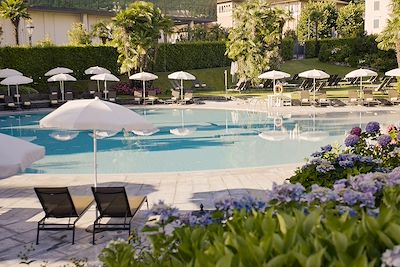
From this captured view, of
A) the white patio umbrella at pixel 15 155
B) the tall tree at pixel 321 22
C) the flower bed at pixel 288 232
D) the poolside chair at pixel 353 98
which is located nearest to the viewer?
the flower bed at pixel 288 232

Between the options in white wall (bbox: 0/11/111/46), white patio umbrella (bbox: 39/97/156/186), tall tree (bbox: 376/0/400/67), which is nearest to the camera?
white patio umbrella (bbox: 39/97/156/186)

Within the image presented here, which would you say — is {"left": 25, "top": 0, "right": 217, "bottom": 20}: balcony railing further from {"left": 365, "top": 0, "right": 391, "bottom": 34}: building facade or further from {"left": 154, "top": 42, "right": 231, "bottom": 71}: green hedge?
{"left": 365, "top": 0, "right": 391, "bottom": 34}: building facade

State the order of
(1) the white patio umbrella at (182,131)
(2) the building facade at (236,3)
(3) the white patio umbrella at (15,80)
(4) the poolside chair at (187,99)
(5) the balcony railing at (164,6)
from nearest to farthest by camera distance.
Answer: (1) the white patio umbrella at (182,131) → (3) the white patio umbrella at (15,80) → (4) the poolside chair at (187,99) → (5) the balcony railing at (164,6) → (2) the building facade at (236,3)

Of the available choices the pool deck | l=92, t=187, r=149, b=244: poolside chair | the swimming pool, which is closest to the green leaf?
the pool deck

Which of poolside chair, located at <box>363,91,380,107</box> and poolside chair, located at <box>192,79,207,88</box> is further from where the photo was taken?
poolside chair, located at <box>192,79,207,88</box>

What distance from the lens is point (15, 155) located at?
5.95m

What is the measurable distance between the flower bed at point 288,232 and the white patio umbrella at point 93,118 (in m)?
4.63

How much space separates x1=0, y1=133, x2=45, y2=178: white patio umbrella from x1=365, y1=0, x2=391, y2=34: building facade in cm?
5436

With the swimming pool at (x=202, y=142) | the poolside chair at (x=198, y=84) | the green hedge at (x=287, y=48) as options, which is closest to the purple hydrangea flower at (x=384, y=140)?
the swimming pool at (x=202, y=142)

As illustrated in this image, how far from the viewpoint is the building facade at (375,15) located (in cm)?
5528

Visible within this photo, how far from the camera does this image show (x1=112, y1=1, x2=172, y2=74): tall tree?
106 feet

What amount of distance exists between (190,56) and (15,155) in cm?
3541

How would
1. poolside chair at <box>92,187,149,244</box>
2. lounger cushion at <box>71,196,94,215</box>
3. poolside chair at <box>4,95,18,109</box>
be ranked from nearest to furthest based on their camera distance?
1. poolside chair at <box>92,187,149,244</box>
2. lounger cushion at <box>71,196,94,215</box>
3. poolside chair at <box>4,95,18,109</box>

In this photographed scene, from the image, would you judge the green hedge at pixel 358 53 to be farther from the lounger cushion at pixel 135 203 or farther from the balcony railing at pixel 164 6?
the lounger cushion at pixel 135 203
